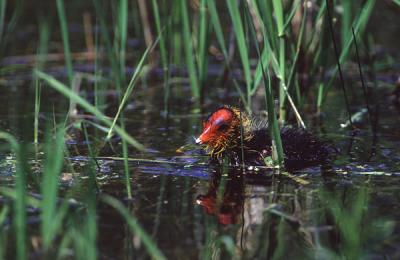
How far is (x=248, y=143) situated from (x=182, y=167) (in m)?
0.47

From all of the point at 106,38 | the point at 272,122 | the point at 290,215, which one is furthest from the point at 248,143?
the point at 290,215

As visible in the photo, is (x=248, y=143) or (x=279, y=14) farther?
(x=279, y=14)

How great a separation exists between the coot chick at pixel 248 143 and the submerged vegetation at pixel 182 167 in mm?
132

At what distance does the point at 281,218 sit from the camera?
4156mm

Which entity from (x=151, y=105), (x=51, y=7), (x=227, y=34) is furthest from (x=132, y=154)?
(x=51, y=7)

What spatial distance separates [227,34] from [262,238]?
6.13 m

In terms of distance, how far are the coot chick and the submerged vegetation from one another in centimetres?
13

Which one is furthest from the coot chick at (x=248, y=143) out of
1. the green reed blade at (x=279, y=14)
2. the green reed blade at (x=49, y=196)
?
the green reed blade at (x=49, y=196)

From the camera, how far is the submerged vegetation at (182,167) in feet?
12.2

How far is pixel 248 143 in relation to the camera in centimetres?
541

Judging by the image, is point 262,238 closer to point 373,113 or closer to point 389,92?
point 373,113

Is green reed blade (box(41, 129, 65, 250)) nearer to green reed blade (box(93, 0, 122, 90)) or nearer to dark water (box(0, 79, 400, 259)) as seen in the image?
dark water (box(0, 79, 400, 259))

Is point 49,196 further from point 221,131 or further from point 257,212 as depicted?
point 221,131

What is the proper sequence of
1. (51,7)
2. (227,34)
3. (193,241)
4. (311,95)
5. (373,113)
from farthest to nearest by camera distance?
(51,7)
(227,34)
(311,95)
(373,113)
(193,241)
